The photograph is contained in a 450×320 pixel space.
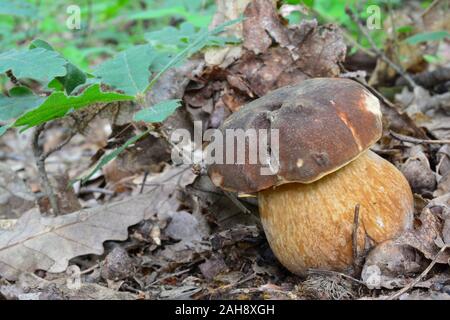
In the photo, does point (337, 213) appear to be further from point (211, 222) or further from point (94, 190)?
point (94, 190)

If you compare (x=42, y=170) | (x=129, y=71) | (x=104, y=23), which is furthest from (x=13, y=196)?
(x=104, y=23)

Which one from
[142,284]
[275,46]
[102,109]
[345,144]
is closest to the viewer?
[345,144]

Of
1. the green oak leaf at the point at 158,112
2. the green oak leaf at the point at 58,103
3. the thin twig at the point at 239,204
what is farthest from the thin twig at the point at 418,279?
the green oak leaf at the point at 58,103

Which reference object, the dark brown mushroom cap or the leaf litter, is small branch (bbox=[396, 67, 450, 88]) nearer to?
the leaf litter

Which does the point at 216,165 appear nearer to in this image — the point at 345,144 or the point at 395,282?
the point at 345,144

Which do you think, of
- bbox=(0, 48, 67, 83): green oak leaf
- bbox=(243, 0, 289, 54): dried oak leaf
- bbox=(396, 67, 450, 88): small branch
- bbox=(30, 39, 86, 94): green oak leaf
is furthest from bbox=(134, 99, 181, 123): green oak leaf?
bbox=(396, 67, 450, 88): small branch

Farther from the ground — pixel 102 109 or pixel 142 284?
pixel 102 109
